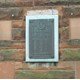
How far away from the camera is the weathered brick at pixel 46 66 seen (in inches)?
152

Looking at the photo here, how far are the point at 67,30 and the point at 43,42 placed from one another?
901 millimetres

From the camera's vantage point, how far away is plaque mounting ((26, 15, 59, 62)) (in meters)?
3.79

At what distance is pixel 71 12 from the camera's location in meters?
3.90

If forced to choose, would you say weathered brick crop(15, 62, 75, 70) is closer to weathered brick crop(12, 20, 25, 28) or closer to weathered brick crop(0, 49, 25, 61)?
weathered brick crop(0, 49, 25, 61)

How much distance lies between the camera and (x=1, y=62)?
155 inches

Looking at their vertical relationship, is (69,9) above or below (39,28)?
above

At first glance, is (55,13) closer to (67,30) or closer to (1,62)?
(67,30)

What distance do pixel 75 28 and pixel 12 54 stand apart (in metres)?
2.28

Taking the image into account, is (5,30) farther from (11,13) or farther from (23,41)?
(23,41)

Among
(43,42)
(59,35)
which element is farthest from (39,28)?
(59,35)

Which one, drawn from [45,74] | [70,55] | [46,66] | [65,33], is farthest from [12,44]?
[70,55]

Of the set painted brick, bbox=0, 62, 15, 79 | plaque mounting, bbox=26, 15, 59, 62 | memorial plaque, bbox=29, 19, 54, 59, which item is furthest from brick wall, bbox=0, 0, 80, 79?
memorial plaque, bbox=29, 19, 54, 59

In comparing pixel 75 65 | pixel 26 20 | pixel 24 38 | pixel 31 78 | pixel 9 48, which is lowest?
pixel 31 78

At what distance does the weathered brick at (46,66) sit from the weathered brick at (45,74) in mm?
130
